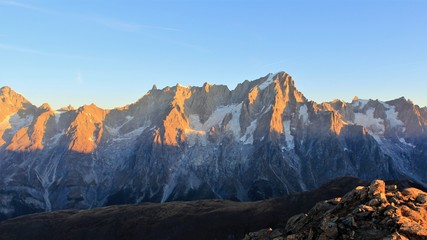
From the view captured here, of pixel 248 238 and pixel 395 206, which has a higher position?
pixel 395 206

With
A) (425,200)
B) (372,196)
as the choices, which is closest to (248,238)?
(372,196)

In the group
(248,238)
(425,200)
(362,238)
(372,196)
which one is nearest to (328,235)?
(362,238)

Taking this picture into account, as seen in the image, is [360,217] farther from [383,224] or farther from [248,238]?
[248,238]

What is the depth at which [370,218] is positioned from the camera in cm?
4791

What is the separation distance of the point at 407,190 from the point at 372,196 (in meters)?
5.46

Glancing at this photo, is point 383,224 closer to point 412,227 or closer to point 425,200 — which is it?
point 412,227

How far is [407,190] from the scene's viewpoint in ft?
177

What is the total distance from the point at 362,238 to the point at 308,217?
1155cm

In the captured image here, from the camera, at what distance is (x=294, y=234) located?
51.7 meters

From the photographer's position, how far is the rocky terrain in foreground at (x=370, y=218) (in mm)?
45031

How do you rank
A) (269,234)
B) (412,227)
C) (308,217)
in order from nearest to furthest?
(412,227) → (308,217) → (269,234)

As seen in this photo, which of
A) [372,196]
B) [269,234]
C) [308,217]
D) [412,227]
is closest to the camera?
[412,227]

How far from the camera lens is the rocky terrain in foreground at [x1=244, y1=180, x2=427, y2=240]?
4503cm

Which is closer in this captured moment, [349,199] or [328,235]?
[328,235]
